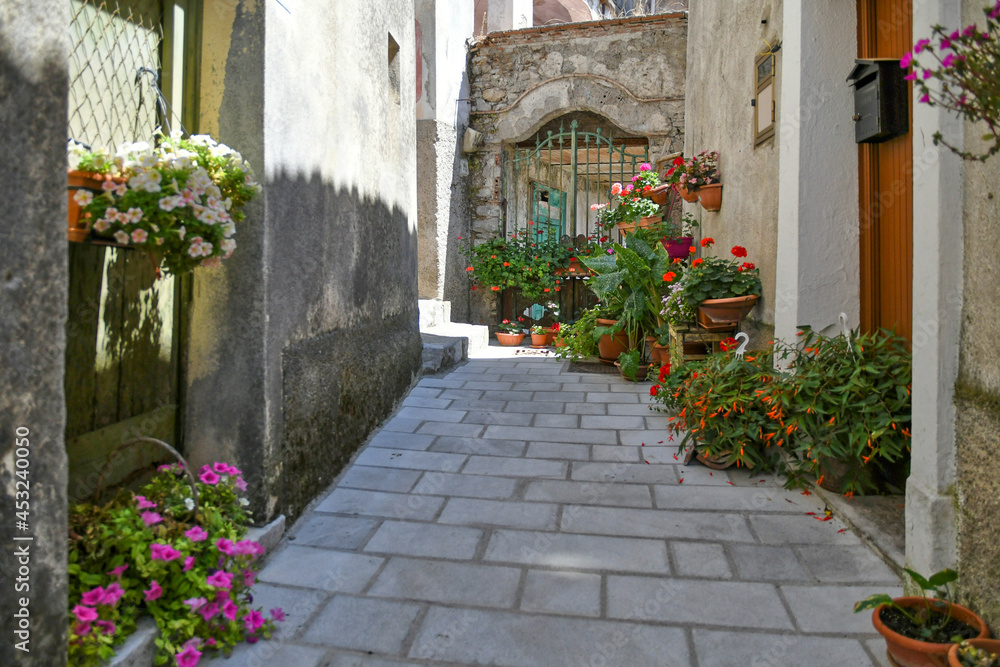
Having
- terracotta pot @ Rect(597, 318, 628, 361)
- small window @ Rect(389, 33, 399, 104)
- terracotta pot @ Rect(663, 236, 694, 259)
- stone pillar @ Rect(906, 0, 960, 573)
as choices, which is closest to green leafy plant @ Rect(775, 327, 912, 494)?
stone pillar @ Rect(906, 0, 960, 573)

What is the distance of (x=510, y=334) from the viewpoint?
792cm

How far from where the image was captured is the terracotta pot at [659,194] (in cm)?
632

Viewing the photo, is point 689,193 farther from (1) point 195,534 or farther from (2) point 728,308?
(1) point 195,534

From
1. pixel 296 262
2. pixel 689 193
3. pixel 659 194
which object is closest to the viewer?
pixel 296 262

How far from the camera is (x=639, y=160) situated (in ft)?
27.3

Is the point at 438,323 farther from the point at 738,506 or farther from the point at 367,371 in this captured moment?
the point at 738,506

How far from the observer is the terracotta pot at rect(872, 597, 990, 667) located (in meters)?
1.67

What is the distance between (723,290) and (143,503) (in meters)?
3.31

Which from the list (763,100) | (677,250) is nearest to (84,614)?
(763,100)

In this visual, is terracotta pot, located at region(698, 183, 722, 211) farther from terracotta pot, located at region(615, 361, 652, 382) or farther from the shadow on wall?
the shadow on wall

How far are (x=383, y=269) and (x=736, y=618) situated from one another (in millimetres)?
2831

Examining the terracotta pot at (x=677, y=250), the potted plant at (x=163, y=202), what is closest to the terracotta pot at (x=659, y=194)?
the terracotta pot at (x=677, y=250)

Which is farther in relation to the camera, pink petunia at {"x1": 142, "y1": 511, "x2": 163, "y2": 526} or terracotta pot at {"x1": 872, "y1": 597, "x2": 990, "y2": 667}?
pink petunia at {"x1": 142, "y1": 511, "x2": 163, "y2": 526}

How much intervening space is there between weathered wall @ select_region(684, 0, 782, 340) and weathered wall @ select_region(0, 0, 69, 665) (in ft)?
10.8
